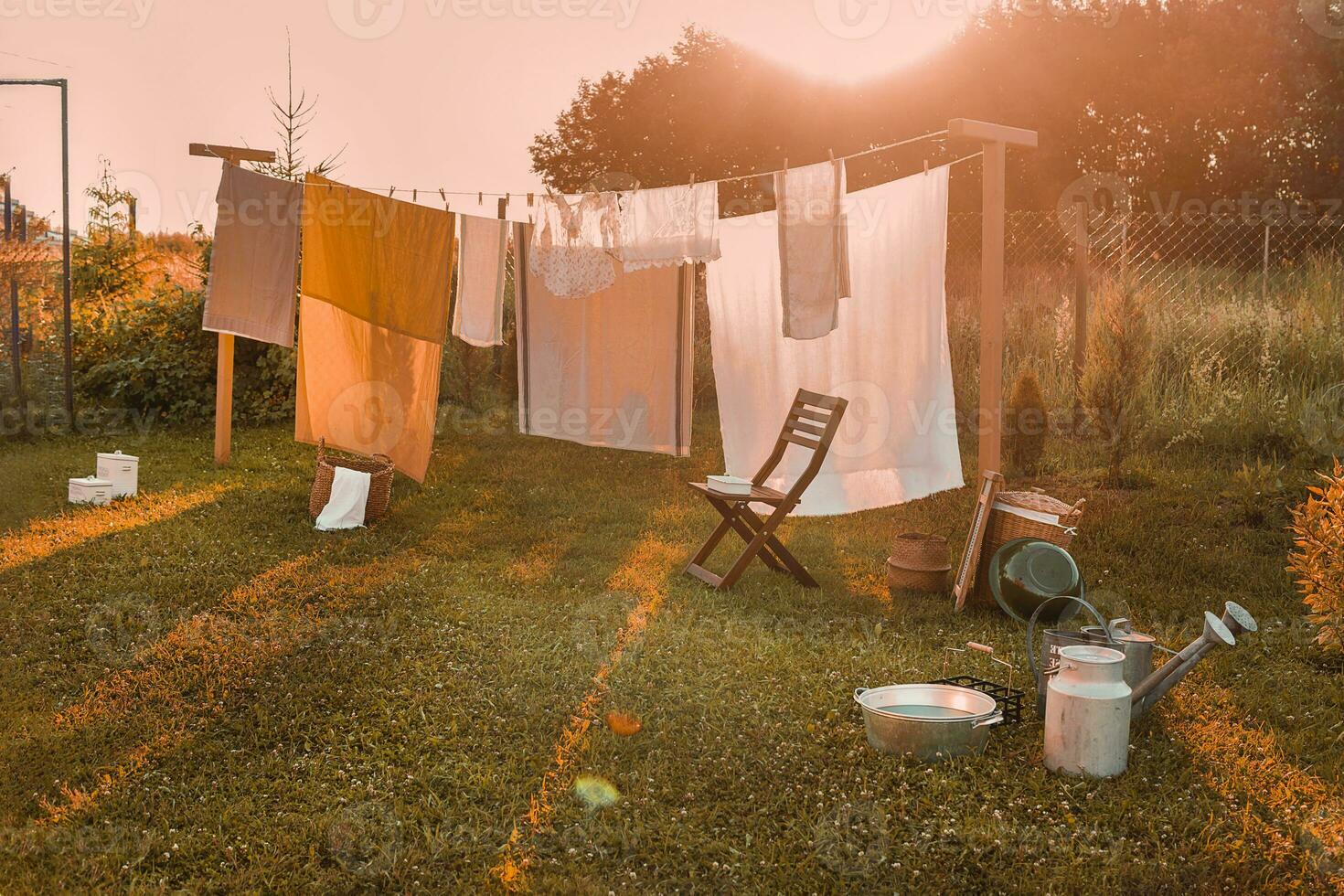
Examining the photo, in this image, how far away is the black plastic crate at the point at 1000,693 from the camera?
12.2ft

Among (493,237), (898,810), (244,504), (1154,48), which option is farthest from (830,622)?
(1154,48)

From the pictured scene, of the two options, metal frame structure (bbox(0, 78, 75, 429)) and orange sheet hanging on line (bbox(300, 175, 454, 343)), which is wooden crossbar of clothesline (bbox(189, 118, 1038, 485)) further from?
metal frame structure (bbox(0, 78, 75, 429))

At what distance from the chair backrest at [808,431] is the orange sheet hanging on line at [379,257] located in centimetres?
217

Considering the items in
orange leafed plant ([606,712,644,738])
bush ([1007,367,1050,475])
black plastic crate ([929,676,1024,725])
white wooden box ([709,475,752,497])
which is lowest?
orange leafed plant ([606,712,644,738])

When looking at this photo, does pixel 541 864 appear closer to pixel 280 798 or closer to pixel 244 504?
pixel 280 798

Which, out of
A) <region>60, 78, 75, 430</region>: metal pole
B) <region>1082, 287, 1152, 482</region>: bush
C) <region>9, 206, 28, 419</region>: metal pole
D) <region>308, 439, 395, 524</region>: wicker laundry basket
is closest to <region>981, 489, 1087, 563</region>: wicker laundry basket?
<region>1082, 287, 1152, 482</region>: bush

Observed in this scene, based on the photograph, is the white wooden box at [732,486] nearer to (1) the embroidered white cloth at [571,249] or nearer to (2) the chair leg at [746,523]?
(2) the chair leg at [746,523]

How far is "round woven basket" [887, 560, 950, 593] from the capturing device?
17.2 ft

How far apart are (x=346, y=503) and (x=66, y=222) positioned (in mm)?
4662

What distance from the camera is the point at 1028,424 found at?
24.3ft

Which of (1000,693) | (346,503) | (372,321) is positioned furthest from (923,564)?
(372,321)

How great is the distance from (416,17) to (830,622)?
17.3 feet

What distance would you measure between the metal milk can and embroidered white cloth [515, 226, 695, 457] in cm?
338

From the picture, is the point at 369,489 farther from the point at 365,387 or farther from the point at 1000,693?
the point at 1000,693
